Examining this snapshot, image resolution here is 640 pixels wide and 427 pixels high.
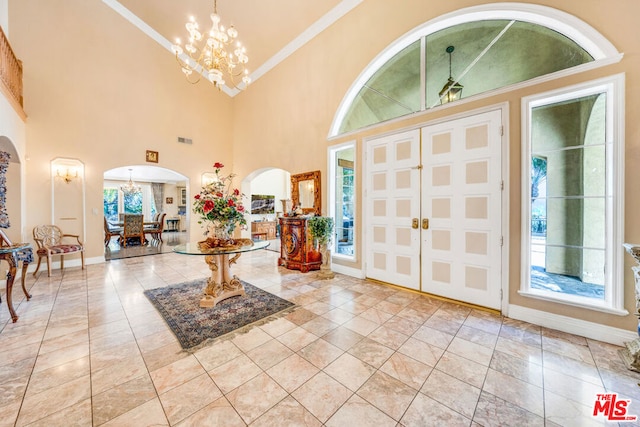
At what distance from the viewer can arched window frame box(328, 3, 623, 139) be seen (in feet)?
7.83

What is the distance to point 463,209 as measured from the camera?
10.6 feet

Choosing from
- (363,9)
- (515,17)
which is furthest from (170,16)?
(515,17)

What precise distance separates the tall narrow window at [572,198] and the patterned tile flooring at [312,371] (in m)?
0.61

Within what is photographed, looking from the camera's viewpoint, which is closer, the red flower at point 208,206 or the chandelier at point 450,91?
the red flower at point 208,206

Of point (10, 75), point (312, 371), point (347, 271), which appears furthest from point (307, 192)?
point (10, 75)

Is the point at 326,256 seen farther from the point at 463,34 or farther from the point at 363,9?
the point at 363,9

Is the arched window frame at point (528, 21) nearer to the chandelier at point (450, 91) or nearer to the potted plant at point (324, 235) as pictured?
the chandelier at point (450, 91)

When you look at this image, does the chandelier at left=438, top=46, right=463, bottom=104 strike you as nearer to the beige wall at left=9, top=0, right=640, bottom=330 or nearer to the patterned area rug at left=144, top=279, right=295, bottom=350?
the beige wall at left=9, top=0, right=640, bottom=330

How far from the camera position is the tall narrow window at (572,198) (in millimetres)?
2389

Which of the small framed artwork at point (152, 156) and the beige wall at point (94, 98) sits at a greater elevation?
the beige wall at point (94, 98)

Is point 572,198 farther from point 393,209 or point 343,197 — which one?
point 343,197

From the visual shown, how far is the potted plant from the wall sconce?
573 cm

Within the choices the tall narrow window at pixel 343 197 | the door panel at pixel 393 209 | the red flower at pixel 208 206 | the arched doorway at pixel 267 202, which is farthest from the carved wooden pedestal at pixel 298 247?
the arched doorway at pixel 267 202

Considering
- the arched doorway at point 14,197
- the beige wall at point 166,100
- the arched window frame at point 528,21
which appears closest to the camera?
the arched window frame at point 528,21
